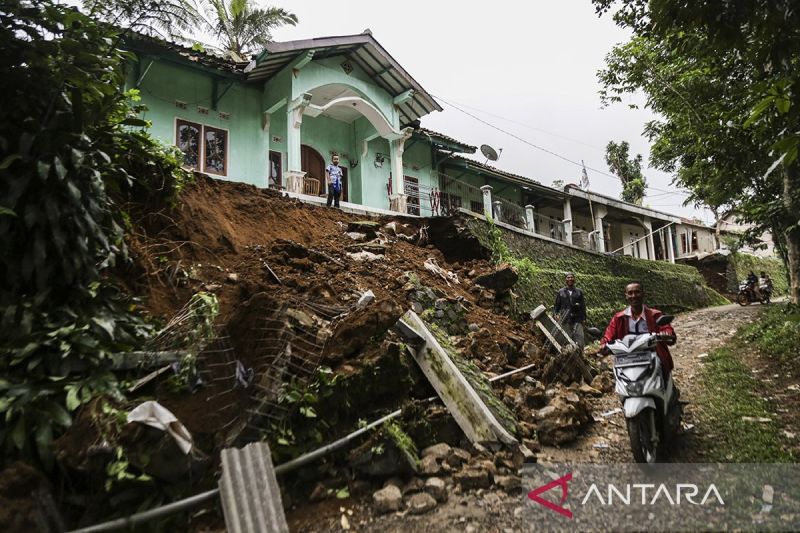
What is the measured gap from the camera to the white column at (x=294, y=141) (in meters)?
12.0

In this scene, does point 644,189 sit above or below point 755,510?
above

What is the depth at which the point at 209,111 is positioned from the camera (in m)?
12.6

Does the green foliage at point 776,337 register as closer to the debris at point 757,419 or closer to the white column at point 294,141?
the debris at point 757,419

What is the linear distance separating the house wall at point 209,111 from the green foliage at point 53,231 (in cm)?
671

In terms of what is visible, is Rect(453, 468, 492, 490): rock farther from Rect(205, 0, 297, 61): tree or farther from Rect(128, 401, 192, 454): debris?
Rect(205, 0, 297, 61): tree

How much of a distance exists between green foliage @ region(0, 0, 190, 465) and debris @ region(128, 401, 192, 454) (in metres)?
0.67

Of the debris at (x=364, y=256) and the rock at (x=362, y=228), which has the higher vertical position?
the rock at (x=362, y=228)

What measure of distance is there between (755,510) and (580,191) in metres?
20.6

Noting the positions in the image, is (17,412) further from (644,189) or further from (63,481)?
(644,189)

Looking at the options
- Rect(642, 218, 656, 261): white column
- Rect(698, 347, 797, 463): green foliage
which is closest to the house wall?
Rect(698, 347, 797, 463): green foliage

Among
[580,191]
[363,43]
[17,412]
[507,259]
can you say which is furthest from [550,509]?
[580,191]

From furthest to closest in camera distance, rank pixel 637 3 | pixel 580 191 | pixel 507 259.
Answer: pixel 580 191, pixel 507 259, pixel 637 3

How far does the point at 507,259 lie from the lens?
1209 cm

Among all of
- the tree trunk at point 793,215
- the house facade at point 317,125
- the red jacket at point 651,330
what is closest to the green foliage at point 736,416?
the red jacket at point 651,330
